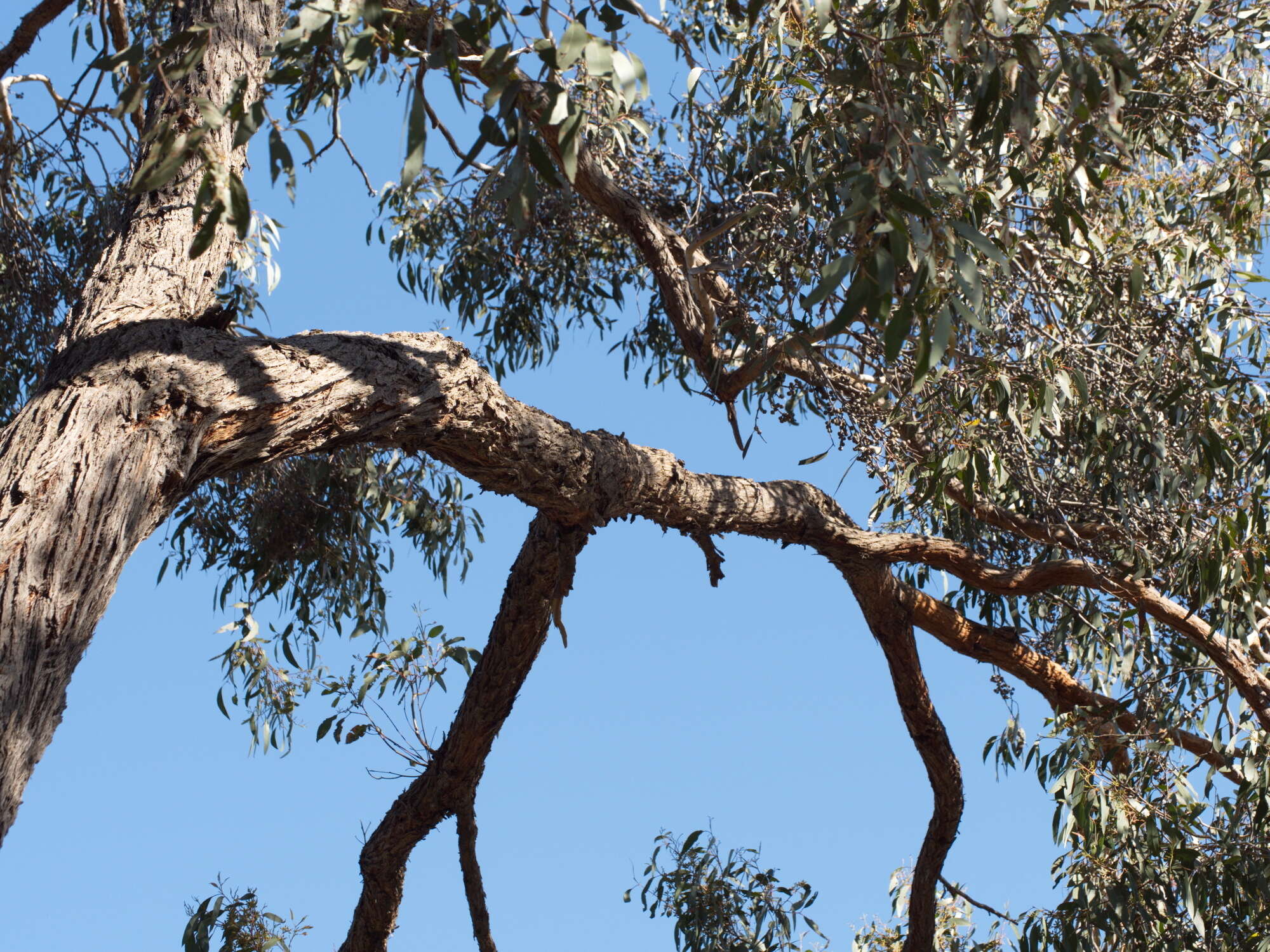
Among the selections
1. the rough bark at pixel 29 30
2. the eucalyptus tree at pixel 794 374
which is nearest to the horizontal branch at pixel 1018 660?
the eucalyptus tree at pixel 794 374

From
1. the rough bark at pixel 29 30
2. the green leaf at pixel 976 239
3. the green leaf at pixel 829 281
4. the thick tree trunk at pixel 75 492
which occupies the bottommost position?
the thick tree trunk at pixel 75 492

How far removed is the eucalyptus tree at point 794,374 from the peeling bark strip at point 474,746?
0.01m

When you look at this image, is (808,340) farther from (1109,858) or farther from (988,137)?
(1109,858)

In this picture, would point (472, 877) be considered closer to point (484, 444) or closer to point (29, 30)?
point (484, 444)

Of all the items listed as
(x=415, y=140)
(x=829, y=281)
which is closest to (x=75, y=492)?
(x=415, y=140)

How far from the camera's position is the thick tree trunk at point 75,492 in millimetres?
1833

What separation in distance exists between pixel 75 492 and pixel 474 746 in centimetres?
191

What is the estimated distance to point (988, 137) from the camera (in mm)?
2541

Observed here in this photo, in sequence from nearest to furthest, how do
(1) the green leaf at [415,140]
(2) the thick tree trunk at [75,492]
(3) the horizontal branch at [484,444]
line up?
1. (1) the green leaf at [415,140]
2. (2) the thick tree trunk at [75,492]
3. (3) the horizontal branch at [484,444]

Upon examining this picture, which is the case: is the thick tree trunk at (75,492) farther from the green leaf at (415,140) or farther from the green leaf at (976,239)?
the green leaf at (976,239)

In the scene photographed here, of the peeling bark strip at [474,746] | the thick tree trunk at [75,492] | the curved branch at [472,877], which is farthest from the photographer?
the curved branch at [472,877]

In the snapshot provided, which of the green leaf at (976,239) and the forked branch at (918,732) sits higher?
the forked branch at (918,732)

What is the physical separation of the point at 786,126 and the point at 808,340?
1562mm

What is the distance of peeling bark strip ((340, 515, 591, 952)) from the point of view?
3305mm
